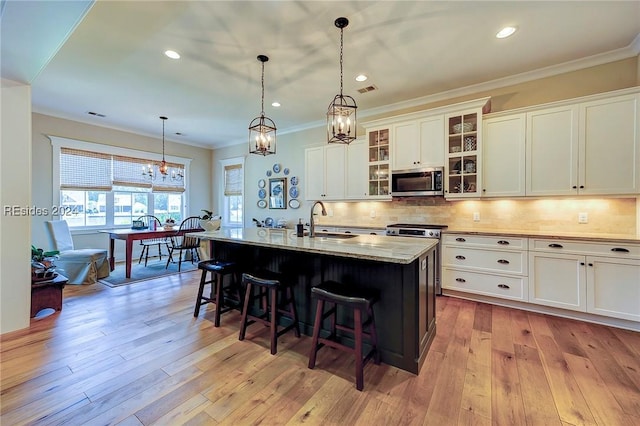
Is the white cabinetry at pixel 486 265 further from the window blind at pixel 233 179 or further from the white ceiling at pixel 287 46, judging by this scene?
the window blind at pixel 233 179

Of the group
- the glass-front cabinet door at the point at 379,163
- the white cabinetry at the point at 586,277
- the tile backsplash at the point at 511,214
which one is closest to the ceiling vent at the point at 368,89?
the glass-front cabinet door at the point at 379,163

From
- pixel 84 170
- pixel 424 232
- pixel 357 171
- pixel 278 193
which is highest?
pixel 84 170

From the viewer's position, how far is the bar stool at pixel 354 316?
71.4 inches

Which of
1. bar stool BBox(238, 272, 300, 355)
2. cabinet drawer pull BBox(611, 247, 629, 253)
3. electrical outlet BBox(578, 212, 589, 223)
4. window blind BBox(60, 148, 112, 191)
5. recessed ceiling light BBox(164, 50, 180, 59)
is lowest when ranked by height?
bar stool BBox(238, 272, 300, 355)

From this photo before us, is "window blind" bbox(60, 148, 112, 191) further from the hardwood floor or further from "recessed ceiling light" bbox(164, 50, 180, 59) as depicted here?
"recessed ceiling light" bbox(164, 50, 180, 59)

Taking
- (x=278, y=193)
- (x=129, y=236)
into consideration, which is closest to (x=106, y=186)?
(x=129, y=236)

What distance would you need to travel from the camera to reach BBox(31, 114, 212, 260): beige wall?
4.68 metres

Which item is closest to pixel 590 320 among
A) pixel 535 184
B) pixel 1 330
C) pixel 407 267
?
pixel 535 184

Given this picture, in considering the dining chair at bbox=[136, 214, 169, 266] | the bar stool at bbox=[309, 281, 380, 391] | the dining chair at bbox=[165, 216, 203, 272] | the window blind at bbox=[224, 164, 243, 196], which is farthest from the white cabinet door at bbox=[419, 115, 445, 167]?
Result: the dining chair at bbox=[136, 214, 169, 266]

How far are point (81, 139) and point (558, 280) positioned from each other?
7739 millimetres

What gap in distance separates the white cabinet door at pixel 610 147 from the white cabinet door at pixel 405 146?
1.73m

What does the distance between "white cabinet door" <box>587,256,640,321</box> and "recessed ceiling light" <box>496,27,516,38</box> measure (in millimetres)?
2338

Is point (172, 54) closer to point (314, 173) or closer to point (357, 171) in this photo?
point (314, 173)

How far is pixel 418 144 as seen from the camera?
3840 mm
